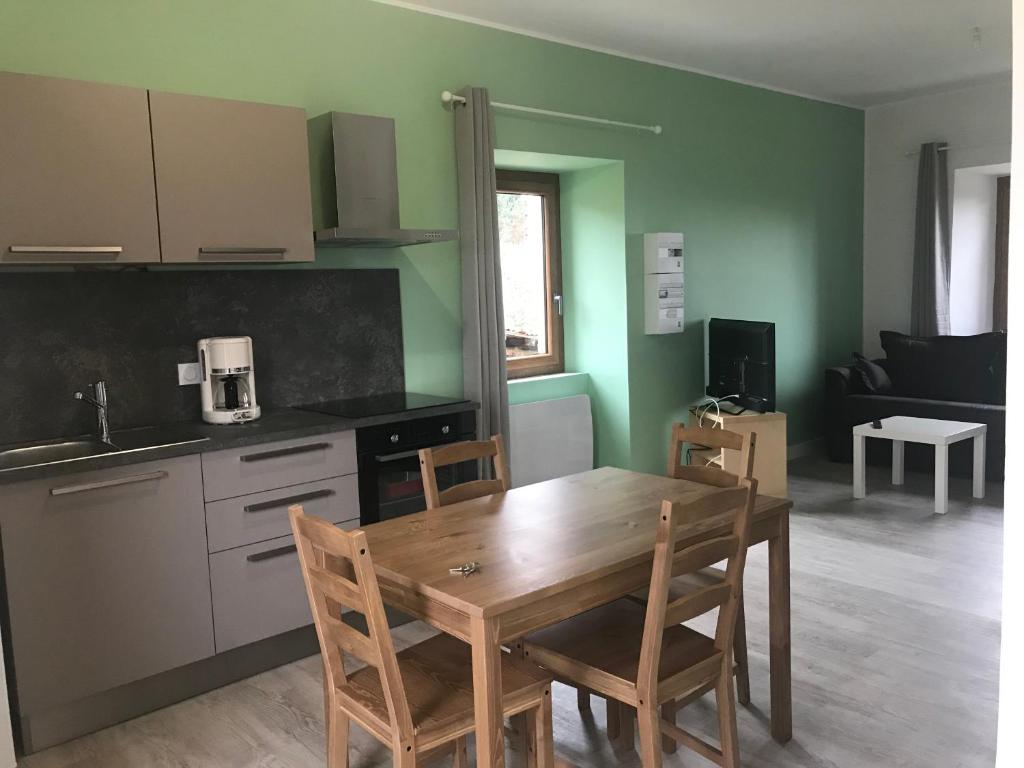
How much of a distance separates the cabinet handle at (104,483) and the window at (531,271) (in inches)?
104

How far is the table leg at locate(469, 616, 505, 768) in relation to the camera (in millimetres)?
1812

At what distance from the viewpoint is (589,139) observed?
16.3ft

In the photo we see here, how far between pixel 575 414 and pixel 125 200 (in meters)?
2.99

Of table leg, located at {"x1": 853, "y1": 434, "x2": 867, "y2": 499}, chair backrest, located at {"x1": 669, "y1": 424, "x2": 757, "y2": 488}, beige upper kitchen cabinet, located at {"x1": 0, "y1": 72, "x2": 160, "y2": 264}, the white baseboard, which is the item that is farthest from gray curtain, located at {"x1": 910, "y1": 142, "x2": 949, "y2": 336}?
beige upper kitchen cabinet, located at {"x1": 0, "y1": 72, "x2": 160, "y2": 264}

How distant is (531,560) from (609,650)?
15.3 inches

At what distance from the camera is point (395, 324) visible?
13.6 feet

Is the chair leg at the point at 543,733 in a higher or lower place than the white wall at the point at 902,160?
lower

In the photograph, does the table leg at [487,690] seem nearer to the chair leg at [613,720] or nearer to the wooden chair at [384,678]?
the wooden chair at [384,678]

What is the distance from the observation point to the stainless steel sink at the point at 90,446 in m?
2.86

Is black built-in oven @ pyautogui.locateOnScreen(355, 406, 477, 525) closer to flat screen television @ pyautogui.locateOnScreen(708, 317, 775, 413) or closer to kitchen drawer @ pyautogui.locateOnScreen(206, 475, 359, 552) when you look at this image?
kitchen drawer @ pyautogui.locateOnScreen(206, 475, 359, 552)

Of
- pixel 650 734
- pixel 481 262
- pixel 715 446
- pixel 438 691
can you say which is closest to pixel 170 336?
pixel 481 262

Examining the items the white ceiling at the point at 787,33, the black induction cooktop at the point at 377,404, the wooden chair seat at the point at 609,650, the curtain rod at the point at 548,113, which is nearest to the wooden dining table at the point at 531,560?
the wooden chair seat at the point at 609,650

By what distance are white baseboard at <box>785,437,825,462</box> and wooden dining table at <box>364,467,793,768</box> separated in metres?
4.10

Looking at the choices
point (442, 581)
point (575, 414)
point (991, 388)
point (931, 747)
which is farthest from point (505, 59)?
point (991, 388)
